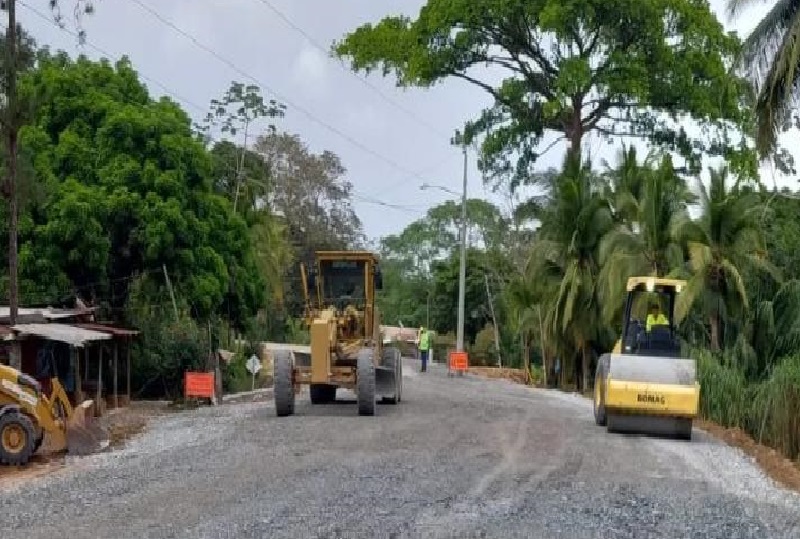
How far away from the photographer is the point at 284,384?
23312mm

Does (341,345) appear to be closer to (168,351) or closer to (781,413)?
(781,413)

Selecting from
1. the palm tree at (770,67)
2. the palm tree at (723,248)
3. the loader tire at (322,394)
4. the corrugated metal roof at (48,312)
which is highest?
the palm tree at (770,67)

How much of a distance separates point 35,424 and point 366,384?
691 centimetres

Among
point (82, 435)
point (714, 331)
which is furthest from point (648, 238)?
point (82, 435)

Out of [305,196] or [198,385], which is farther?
[305,196]

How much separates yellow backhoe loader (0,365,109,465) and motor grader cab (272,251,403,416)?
16.9 ft

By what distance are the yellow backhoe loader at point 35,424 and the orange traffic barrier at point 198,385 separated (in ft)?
35.4

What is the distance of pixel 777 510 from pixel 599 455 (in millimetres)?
4449

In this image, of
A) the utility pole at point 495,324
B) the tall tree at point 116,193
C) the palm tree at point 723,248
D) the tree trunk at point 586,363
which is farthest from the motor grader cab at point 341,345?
the utility pole at point 495,324

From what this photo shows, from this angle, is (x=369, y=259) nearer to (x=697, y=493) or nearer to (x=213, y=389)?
(x=213, y=389)

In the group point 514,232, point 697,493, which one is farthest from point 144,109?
point 514,232

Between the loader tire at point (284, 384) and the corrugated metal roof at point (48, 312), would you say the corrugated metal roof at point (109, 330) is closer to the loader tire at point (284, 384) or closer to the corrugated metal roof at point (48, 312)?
the corrugated metal roof at point (48, 312)

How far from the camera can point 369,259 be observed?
2519 cm

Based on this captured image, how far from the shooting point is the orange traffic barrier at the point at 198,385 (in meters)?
30.3
